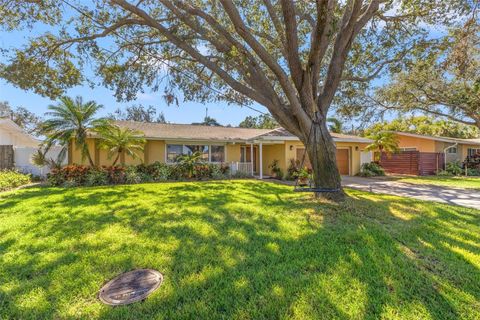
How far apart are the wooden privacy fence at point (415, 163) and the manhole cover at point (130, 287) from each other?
20430mm

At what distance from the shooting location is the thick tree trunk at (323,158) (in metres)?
7.48

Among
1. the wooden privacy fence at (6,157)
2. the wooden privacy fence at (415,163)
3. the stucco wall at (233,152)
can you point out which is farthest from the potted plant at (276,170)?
the wooden privacy fence at (6,157)

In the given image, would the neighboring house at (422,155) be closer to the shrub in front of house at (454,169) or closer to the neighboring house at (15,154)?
the shrub in front of house at (454,169)

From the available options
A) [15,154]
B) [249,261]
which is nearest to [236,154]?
[15,154]

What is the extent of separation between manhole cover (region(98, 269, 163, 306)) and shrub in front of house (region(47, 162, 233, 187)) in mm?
10179

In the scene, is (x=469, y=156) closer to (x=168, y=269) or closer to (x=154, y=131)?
(x=154, y=131)

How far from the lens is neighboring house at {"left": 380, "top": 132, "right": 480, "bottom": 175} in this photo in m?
19.5

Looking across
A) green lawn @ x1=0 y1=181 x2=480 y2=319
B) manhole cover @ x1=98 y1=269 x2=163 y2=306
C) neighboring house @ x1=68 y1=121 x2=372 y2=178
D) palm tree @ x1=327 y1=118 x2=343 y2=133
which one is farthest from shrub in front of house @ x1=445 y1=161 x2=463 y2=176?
manhole cover @ x1=98 y1=269 x2=163 y2=306

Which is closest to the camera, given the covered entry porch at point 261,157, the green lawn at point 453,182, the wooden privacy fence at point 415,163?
the green lawn at point 453,182

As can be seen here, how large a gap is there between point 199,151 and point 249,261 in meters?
13.3

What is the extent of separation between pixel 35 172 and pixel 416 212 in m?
18.3

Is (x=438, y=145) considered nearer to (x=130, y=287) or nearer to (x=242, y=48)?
(x=242, y=48)

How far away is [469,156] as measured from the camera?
79.7ft

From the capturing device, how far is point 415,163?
19.4 m
